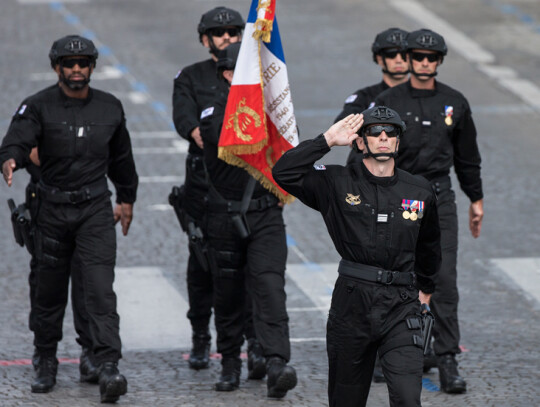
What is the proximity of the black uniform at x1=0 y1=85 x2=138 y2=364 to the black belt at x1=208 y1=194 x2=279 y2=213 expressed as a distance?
776 millimetres

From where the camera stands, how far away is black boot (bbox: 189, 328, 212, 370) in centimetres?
1038

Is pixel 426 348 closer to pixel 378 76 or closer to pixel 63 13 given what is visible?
pixel 378 76

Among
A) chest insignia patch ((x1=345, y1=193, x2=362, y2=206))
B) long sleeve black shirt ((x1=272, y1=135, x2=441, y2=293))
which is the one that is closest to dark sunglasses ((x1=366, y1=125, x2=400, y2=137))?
long sleeve black shirt ((x1=272, y1=135, x2=441, y2=293))

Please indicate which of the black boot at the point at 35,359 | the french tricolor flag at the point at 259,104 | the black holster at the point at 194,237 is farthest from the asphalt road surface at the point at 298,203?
the french tricolor flag at the point at 259,104

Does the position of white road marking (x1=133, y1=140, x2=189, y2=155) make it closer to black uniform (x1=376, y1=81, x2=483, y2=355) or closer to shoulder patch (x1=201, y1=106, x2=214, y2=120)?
shoulder patch (x1=201, y1=106, x2=214, y2=120)

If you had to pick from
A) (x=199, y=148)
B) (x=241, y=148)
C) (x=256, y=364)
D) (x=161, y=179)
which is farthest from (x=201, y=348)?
(x=161, y=179)

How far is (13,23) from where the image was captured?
2225 cm

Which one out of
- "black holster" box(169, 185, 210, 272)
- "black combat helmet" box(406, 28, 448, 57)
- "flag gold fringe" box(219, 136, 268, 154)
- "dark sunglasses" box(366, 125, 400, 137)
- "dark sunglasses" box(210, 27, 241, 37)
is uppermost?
"dark sunglasses" box(210, 27, 241, 37)

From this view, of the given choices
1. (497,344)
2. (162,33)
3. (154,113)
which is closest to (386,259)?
(497,344)

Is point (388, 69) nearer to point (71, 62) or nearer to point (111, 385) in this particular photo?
point (71, 62)

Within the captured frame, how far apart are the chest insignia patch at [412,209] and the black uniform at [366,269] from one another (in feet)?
0.06

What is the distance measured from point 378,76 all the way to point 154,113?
Answer: 349cm

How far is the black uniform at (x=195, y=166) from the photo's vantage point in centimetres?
1043

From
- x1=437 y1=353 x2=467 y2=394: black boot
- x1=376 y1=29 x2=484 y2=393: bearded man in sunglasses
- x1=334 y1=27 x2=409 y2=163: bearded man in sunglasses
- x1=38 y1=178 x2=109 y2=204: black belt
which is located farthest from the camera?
x1=334 y1=27 x2=409 y2=163: bearded man in sunglasses
